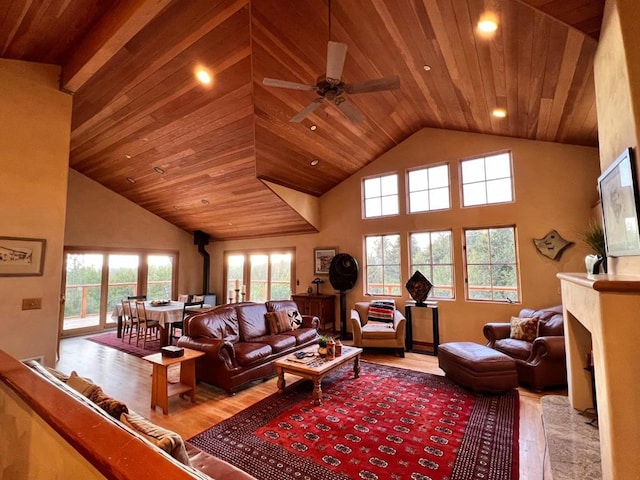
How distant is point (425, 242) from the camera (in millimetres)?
6004

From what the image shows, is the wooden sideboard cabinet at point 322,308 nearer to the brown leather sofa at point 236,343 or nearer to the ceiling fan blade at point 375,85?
the brown leather sofa at point 236,343

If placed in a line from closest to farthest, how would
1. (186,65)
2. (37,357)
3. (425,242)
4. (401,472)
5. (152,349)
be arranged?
(401,472) → (37,357) → (186,65) → (152,349) → (425,242)

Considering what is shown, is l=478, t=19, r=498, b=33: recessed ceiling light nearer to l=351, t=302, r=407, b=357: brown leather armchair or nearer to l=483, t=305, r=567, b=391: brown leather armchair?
l=483, t=305, r=567, b=391: brown leather armchair

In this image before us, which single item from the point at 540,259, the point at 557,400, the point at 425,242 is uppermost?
the point at 425,242

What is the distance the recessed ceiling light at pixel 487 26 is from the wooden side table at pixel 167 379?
4.34 m

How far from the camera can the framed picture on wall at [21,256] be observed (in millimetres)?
2895

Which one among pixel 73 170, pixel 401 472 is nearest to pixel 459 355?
pixel 401 472

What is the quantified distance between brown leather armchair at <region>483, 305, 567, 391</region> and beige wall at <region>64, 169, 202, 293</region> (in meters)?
8.17

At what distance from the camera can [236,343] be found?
14.1 ft

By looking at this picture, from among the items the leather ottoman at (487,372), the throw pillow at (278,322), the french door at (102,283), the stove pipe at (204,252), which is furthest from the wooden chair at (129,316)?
the leather ottoman at (487,372)

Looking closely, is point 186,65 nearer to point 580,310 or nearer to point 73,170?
point 580,310

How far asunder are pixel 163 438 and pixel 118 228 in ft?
26.1

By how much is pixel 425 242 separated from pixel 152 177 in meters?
5.80

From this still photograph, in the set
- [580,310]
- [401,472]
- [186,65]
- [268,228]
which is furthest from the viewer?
[268,228]
